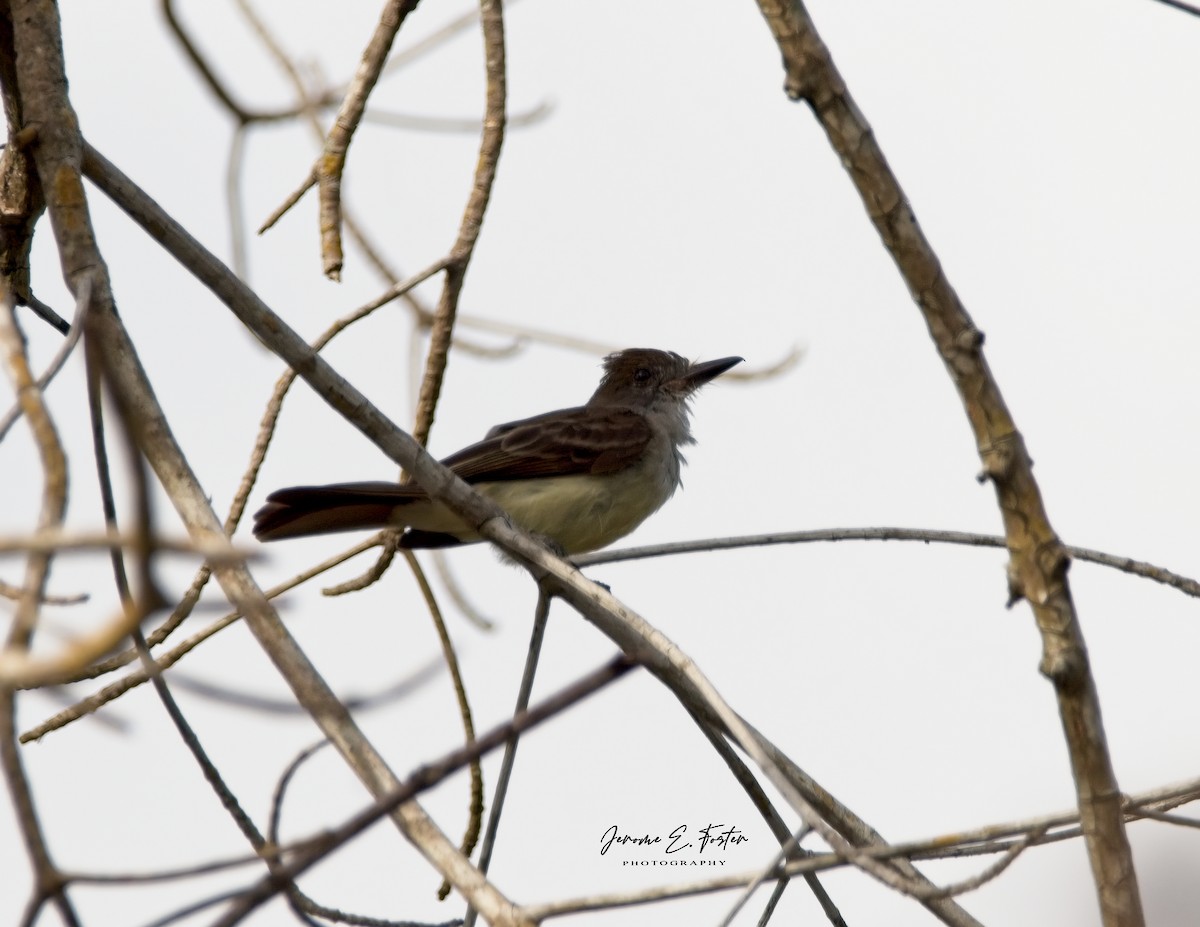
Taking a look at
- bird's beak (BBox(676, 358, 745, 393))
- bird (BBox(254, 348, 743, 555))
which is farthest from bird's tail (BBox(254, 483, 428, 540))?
bird's beak (BBox(676, 358, 745, 393))

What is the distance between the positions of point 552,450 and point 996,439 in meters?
4.28

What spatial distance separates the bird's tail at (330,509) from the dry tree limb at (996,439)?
313 centimetres

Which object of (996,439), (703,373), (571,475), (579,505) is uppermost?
(703,373)

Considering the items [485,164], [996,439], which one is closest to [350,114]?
[485,164]

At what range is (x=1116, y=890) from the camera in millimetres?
1812

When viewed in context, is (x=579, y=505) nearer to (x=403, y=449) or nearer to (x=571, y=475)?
(x=571, y=475)

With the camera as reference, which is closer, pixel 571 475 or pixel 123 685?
pixel 123 685

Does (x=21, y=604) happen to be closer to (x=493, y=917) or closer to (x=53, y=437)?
(x=53, y=437)

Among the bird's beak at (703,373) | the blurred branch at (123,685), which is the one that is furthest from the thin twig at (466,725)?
the bird's beak at (703,373)

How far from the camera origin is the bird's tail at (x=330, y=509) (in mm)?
4688

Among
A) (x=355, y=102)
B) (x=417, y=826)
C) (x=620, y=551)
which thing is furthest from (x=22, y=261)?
(x=417, y=826)

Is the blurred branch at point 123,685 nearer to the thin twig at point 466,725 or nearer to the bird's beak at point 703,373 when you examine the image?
the thin twig at point 466,725

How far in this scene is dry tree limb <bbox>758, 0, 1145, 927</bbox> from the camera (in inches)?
72.0

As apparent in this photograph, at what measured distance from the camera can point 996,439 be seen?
184 cm
